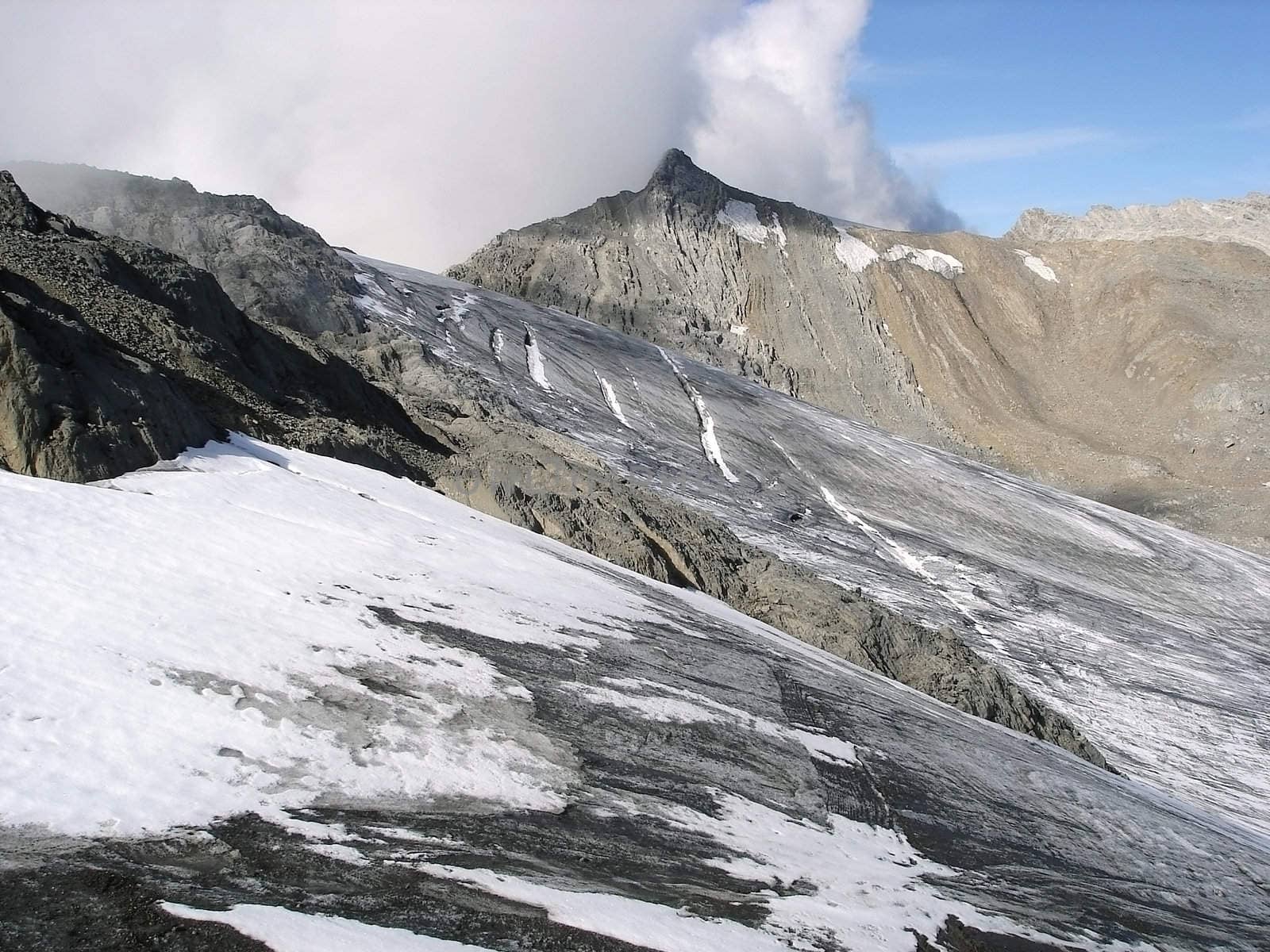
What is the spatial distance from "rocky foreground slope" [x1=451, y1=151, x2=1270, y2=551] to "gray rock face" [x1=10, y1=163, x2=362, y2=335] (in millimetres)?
24362

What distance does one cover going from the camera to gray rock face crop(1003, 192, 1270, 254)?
79062mm

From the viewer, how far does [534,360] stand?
126ft

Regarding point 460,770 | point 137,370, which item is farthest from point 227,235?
point 460,770

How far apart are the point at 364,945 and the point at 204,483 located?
9357 millimetres

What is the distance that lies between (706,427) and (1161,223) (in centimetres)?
5905

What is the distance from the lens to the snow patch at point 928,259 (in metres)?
72.2

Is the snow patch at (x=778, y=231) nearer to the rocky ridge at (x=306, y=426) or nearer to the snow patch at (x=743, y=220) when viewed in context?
the snow patch at (x=743, y=220)

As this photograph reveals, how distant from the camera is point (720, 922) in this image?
813 centimetres

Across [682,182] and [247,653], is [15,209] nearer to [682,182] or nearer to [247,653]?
[247,653]

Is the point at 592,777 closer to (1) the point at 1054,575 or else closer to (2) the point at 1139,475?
(1) the point at 1054,575

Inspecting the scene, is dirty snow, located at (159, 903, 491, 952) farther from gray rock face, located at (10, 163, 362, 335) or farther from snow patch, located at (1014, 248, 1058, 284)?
snow patch, located at (1014, 248, 1058, 284)

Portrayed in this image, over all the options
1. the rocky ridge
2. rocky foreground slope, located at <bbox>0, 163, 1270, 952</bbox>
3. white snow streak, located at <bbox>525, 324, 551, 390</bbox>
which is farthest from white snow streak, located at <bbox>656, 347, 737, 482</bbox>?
rocky foreground slope, located at <bbox>0, 163, 1270, 952</bbox>

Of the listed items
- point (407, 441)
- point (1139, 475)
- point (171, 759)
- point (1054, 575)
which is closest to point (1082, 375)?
point (1139, 475)

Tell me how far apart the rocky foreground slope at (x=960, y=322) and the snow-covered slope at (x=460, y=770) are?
146 feet
